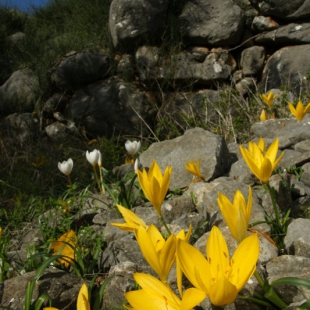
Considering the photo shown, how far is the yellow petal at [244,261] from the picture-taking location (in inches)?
35.2

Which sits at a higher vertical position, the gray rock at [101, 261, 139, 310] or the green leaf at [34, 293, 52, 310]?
the green leaf at [34, 293, 52, 310]

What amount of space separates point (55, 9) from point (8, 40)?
1.44 m

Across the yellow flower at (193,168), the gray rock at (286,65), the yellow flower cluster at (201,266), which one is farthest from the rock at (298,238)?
the gray rock at (286,65)

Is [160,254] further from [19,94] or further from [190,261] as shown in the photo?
[19,94]

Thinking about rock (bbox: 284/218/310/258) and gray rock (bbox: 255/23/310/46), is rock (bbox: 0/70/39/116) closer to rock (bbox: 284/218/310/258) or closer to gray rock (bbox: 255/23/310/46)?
gray rock (bbox: 255/23/310/46)

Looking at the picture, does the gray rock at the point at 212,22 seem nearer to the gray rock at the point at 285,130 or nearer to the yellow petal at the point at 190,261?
the gray rock at the point at 285,130

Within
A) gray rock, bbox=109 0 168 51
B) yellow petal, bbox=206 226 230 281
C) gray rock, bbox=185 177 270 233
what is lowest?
gray rock, bbox=109 0 168 51

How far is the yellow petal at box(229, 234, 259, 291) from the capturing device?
2.93ft

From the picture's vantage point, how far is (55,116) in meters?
6.68

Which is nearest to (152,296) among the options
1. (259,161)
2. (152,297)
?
(152,297)

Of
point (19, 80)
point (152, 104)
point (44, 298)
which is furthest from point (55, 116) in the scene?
point (44, 298)

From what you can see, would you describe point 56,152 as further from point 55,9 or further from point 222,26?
point 55,9

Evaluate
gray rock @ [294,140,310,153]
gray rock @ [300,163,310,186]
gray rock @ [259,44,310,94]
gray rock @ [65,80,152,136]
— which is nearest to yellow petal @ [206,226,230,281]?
gray rock @ [300,163,310,186]

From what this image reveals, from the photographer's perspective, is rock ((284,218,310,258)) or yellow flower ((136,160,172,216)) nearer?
yellow flower ((136,160,172,216))
